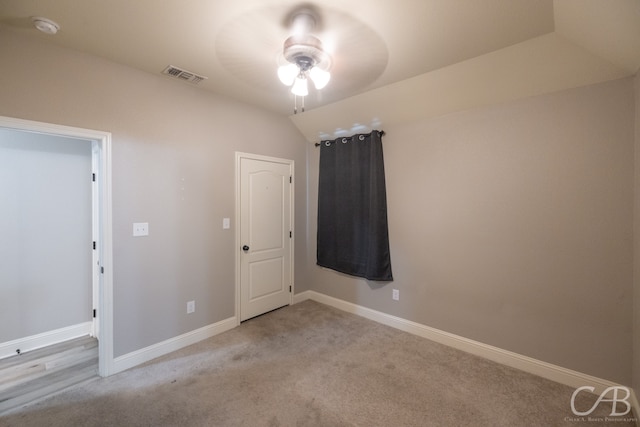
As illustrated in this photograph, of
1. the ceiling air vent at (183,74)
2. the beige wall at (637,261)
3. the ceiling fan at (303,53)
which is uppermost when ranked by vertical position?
the ceiling air vent at (183,74)

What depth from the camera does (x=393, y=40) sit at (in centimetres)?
188

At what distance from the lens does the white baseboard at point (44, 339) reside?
100 inches

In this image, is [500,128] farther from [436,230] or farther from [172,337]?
[172,337]

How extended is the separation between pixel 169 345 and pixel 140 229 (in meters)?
1.17

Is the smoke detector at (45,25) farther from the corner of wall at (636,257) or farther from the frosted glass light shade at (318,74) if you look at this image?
the corner of wall at (636,257)

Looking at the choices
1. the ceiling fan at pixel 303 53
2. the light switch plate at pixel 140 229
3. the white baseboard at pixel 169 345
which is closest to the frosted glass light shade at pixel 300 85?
the ceiling fan at pixel 303 53

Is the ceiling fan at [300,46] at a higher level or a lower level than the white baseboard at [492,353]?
higher

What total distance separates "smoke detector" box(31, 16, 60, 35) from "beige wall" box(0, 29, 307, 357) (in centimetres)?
25

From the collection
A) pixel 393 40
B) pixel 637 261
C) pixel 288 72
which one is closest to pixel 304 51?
pixel 288 72

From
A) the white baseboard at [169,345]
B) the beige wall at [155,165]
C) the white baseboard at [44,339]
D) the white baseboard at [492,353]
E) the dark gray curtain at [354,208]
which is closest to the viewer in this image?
the beige wall at [155,165]

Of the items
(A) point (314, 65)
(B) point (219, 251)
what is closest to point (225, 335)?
(B) point (219, 251)

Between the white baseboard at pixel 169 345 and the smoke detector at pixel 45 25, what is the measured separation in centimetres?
252

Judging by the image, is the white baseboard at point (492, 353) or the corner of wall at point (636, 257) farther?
the white baseboard at point (492, 353)

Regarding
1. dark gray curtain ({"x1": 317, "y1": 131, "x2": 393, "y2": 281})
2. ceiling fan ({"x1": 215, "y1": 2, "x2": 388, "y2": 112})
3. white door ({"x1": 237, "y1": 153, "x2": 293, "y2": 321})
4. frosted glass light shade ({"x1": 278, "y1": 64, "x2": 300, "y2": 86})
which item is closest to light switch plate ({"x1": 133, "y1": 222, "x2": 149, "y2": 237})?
white door ({"x1": 237, "y1": 153, "x2": 293, "y2": 321})
